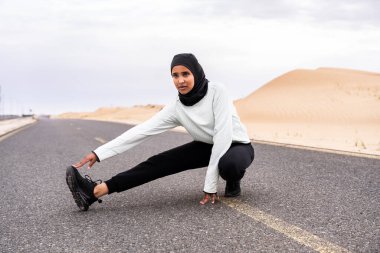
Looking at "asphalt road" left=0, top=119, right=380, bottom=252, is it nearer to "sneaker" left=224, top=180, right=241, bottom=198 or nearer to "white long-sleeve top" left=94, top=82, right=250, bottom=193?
"sneaker" left=224, top=180, right=241, bottom=198

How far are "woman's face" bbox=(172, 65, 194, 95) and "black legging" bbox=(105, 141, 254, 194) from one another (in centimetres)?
74

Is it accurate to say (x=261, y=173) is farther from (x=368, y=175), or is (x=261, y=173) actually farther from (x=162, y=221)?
(x=162, y=221)

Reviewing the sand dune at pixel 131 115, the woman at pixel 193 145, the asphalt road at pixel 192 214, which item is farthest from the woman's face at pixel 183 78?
the sand dune at pixel 131 115

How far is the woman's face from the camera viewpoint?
14.2 feet

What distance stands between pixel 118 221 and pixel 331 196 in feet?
7.50

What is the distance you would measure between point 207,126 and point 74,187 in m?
1.40

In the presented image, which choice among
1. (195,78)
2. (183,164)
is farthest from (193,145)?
(195,78)

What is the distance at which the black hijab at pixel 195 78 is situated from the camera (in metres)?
4.31

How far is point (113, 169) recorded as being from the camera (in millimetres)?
7684

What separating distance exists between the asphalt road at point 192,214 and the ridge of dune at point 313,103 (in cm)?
1895

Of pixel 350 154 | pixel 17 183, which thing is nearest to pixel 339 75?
pixel 350 154

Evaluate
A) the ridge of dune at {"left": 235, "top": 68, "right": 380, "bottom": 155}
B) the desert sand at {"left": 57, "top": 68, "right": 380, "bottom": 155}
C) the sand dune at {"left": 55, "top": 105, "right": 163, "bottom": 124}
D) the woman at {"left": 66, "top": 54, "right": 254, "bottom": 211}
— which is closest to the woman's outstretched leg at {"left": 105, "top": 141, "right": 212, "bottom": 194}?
the woman at {"left": 66, "top": 54, "right": 254, "bottom": 211}

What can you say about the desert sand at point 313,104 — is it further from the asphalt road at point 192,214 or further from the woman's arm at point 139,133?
the woman's arm at point 139,133

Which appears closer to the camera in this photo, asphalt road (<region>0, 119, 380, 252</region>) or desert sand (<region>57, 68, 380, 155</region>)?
asphalt road (<region>0, 119, 380, 252</region>)
